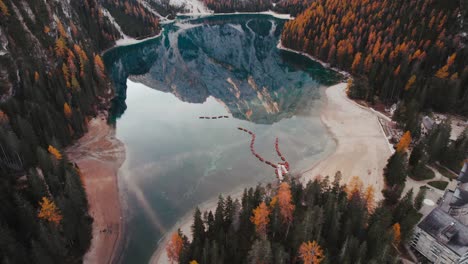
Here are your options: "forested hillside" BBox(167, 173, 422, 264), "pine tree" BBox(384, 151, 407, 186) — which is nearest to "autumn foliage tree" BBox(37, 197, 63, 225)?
"forested hillside" BBox(167, 173, 422, 264)

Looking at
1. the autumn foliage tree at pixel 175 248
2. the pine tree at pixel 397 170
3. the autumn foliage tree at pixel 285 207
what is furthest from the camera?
the pine tree at pixel 397 170

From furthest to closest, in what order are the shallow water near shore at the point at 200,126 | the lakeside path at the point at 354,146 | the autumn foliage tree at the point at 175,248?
the lakeside path at the point at 354,146 < the shallow water near shore at the point at 200,126 < the autumn foliage tree at the point at 175,248

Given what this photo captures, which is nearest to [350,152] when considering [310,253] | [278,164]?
[278,164]

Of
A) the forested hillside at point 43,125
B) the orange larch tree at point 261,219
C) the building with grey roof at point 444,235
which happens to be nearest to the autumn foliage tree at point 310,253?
the orange larch tree at point 261,219

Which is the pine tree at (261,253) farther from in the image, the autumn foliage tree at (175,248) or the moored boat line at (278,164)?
the moored boat line at (278,164)

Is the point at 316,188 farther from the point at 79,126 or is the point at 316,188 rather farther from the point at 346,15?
the point at 346,15

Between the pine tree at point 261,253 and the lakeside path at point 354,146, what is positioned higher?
the pine tree at point 261,253

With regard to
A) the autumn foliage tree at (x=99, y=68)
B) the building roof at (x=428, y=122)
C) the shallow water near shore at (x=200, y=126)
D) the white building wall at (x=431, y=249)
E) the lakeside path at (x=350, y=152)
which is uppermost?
the autumn foliage tree at (x=99, y=68)

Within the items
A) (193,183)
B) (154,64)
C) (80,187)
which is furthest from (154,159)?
(154,64)
